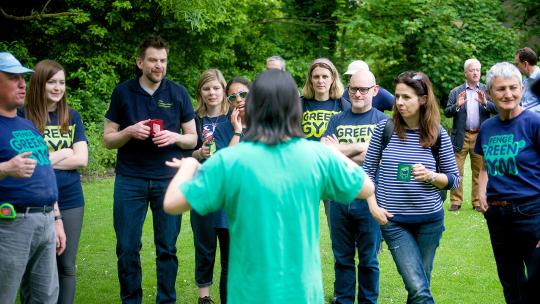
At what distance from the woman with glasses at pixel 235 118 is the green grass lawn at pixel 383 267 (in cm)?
179

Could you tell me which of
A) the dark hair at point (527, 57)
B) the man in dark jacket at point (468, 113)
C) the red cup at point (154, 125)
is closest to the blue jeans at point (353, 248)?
the red cup at point (154, 125)

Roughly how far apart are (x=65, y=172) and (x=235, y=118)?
1.45 m

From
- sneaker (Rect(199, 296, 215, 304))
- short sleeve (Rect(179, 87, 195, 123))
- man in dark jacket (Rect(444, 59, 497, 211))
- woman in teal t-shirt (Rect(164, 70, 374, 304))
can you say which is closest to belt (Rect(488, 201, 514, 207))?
woman in teal t-shirt (Rect(164, 70, 374, 304))

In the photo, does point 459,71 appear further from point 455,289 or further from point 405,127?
point 405,127

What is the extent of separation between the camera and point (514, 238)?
5.21 metres

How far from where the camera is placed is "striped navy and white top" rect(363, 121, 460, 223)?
5090mm

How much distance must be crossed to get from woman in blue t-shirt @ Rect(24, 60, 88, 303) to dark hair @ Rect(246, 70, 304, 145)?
253 centimetres

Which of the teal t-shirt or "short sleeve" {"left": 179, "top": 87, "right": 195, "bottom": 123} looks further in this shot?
"short sleeve" {"left": 179, "top": 87, "right": 195, "bottom": 123}

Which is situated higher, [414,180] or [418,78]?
[418,78]

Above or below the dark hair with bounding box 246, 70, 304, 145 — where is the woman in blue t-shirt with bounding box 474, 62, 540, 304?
below

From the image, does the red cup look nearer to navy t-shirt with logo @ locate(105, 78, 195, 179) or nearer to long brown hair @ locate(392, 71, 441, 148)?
navy t-shirt with logo @ locate(105, 78, 195, 179)

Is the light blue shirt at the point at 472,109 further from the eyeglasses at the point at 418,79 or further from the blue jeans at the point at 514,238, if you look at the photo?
the eyeglasses at the point at 418,79

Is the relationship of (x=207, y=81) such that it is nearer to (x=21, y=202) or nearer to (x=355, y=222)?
(x=355, y=222)

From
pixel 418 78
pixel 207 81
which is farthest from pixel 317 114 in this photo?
pixel 418 78
